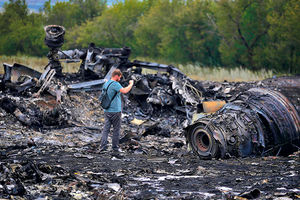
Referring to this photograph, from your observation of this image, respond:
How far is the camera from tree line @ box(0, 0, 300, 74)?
25672mm

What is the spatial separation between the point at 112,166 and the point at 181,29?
91.4ft

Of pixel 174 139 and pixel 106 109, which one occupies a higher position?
pixel 106 109

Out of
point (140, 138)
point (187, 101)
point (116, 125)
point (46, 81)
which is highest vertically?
point (46, 81)

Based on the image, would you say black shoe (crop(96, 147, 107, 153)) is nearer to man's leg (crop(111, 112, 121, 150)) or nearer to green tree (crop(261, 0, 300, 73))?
man's leg (crop(111, 112, 121, 150))

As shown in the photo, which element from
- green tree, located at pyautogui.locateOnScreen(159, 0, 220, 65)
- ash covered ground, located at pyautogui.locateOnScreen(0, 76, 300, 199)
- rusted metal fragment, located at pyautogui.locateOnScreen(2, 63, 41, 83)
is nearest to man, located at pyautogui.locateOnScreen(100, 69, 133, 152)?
ash covered ground, located at pyautogui.locateOnScreen(0, 76, 300, 199)

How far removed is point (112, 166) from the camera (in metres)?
6.45

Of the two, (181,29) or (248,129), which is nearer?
(248,129)

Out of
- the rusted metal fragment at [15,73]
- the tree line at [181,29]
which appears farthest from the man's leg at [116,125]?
the tree line at [181,29]

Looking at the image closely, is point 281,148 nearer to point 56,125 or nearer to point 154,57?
point 56,125

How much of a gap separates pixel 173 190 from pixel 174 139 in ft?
15.8

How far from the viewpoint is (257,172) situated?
6.00 meters

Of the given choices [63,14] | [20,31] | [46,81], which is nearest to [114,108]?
[46,81]

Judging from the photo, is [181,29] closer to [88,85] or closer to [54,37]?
[88,85]

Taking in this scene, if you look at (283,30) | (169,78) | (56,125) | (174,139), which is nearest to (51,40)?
(56,125)
